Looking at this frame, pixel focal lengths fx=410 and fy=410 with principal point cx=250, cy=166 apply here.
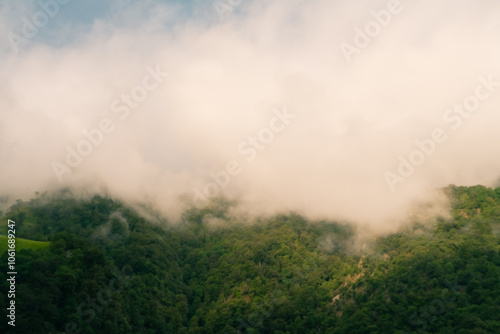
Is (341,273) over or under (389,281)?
over

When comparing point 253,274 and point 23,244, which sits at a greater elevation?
point 23,244

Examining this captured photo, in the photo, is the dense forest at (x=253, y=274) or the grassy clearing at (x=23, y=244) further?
the grassy clearing at (x=23, y=244)

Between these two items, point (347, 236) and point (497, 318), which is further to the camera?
point (347, 236)

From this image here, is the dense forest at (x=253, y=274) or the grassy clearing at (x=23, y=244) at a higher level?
the grassy clearing at (x=23, y=244)

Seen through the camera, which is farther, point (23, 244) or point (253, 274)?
point (253, 274)

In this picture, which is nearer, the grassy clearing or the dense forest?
the dense forest

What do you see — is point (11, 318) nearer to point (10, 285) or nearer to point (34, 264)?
point (10, 285)

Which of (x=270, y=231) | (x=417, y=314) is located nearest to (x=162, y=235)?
(x=270, y=231)

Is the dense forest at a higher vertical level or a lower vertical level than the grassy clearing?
lower
